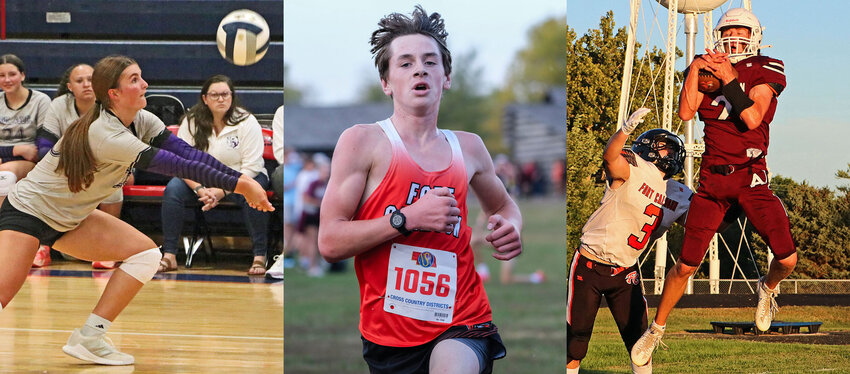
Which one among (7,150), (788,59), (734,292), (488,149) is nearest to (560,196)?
(488,149)

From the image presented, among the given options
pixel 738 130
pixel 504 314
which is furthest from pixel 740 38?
pixel 504 314

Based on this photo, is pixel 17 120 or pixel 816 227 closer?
pixel 816 227

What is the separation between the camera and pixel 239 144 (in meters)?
5.05

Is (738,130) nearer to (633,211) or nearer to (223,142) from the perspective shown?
(633,211)

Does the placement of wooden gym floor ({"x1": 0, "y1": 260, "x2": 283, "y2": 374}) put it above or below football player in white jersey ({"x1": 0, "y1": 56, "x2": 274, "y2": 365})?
below

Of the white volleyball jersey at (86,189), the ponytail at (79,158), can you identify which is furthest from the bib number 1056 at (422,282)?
the ponytail at (79,158)

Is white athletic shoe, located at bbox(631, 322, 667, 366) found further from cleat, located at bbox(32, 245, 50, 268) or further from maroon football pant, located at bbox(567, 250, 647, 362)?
cleat, located at bbox(32, 245, 50, 268)

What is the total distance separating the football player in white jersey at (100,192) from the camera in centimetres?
346

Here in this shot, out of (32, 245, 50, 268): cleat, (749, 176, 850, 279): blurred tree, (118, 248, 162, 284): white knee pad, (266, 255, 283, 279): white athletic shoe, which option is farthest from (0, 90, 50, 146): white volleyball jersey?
(749, 176, 850, 279): blurred tree

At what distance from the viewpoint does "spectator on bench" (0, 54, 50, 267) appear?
4.46m

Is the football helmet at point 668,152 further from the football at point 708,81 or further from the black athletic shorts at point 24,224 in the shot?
the black athletic shorts at point 24,224

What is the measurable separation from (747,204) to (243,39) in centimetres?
285

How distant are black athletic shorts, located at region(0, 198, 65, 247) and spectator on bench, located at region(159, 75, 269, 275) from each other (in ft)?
5.07

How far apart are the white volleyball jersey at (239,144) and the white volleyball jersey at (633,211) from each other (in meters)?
2.37
